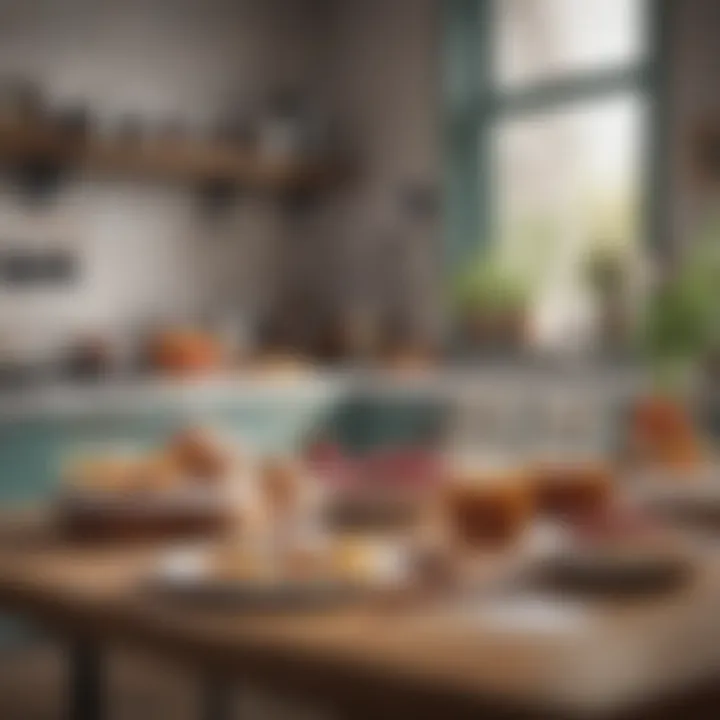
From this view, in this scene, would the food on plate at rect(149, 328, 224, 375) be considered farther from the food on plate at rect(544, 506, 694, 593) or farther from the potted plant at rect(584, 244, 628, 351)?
the food on plate at rect(544, 506, 694, 593)

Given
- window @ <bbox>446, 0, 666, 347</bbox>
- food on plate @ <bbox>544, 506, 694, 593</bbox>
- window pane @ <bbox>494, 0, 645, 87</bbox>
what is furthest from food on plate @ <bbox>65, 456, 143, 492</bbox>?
window pane @ <bbox>494, 0, 645, 87</bbox>

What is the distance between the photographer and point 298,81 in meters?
→ 5.23

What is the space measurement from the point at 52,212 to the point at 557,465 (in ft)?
10.1

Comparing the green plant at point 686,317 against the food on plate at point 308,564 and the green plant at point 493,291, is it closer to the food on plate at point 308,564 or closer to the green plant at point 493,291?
the green plant at point 493,291

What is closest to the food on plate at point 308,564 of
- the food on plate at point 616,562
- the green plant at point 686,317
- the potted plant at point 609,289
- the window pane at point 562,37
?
the food on plate at point 616,562

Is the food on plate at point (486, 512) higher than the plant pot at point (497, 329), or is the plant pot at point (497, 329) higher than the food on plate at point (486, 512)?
the food on plate at point (486, 512)

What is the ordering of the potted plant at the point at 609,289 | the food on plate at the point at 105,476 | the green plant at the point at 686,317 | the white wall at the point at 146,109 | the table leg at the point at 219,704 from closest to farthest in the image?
the food on plate at the point at 105,476, the table leg at the point at 219,704, the green plant at the point at 686,317, the potted plant at the point at 609,289, the white wall at the point at 146,109

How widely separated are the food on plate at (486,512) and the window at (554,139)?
2.78m

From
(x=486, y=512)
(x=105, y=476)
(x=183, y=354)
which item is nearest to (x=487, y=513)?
(x=486, y=512)

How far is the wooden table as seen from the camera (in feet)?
3.16

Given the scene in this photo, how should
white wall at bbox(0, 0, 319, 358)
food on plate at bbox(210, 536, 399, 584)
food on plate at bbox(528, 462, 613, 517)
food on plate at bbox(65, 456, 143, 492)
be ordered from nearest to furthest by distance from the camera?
1. food on plate at bbox(210, 536, 399, 584)
2. food on plate at bbox(528, 462, 613, 517)
3. food on plate at bbox(65, 456, 143, 492)
4. white wall at bbox(0, 0, 319, 358)

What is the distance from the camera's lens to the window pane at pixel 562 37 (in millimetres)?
4426

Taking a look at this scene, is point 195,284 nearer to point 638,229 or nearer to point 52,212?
point 52,212

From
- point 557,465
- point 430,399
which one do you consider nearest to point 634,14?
point 430,399
